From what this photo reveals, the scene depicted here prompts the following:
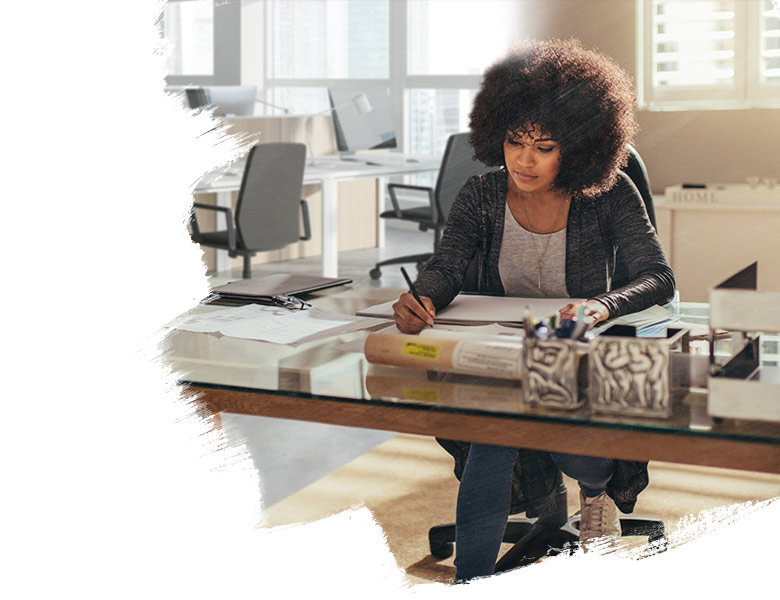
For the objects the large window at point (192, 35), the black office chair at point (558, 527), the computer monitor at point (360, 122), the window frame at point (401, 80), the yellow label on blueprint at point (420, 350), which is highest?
the large window at point (192, 35)

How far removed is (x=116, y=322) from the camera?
131 centimetres

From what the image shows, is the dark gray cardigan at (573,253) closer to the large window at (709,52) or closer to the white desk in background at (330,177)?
the large window at (709,52)

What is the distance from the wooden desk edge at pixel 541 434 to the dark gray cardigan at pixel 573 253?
56 centimetres

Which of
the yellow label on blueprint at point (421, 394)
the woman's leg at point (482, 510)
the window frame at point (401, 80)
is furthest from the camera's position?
the window frame at point (401, 80)

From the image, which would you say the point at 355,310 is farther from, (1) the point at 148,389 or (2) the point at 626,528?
(2) the point at 626,528

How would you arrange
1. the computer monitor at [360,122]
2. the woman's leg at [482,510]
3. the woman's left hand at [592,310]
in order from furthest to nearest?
the computer monitor at [360,122]
the woman's leg at [482,510]
the woman's left hand at [592,310]

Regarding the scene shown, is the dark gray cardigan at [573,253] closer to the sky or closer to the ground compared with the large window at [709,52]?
closer to the ground

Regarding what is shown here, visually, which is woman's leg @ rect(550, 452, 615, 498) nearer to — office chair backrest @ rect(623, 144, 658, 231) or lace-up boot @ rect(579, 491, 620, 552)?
lace-up boot @ rect(579, 491, 620, 552)

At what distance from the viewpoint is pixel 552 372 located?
96 cm

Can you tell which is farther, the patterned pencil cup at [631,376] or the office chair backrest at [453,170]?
the office chair backrest at [453,170]

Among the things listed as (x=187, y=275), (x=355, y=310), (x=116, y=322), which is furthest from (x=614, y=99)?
(x=116, y=322)

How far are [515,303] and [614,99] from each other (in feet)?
1.68

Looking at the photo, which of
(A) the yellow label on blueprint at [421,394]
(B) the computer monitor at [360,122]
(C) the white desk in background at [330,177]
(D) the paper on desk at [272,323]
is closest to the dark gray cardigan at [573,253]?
(D) the paper on desk at [272,323]

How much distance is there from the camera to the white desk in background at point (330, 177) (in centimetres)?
477
